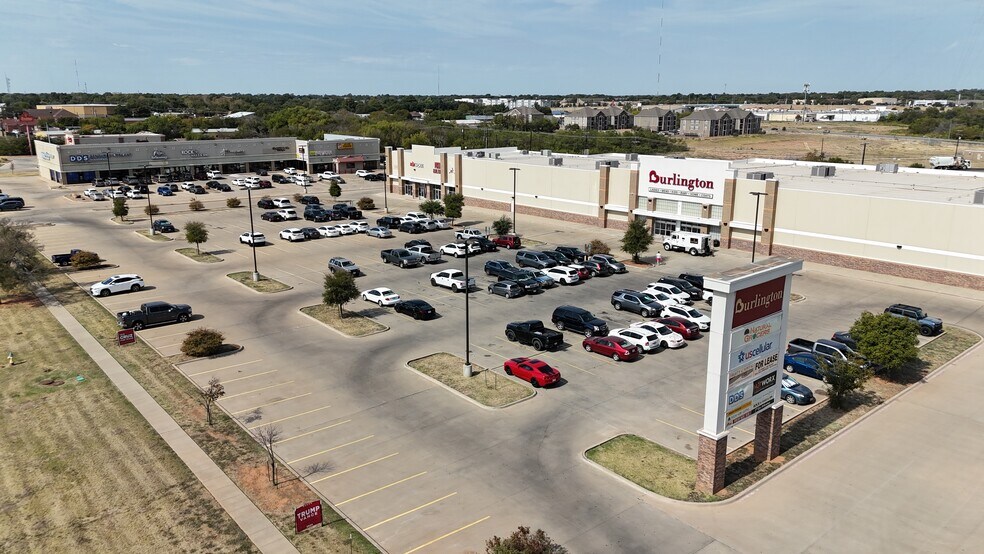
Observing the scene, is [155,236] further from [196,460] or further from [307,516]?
[307,516]

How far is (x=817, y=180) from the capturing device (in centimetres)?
6594

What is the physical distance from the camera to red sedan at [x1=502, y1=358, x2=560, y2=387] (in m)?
33.0

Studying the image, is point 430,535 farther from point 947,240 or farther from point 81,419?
point 947,240

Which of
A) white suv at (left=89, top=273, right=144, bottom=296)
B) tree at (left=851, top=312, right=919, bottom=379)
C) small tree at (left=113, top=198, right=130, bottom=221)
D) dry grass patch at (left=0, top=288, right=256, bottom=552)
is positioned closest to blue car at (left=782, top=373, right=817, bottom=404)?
tree at (left=851, top=312, right=919, bottom=379)

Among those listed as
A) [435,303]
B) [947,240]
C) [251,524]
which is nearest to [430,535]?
[251,524]

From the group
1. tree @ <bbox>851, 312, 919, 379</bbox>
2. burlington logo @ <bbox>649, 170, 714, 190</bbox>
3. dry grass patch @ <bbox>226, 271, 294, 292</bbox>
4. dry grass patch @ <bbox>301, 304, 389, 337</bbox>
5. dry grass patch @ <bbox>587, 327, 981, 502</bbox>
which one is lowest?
dry grass patch @ <bbox>587, 327, 981, 502</bbox>

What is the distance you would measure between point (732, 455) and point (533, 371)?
1030cm

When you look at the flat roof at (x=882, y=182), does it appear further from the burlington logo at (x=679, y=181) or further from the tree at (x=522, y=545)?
the tree at (x=522, y=545)

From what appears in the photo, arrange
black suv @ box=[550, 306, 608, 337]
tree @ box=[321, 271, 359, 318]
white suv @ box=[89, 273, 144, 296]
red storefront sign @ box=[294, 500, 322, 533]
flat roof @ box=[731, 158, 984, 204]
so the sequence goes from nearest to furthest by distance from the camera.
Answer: red storefront sign @ box=[294, 500, 322, 533], black suv @ box=[550, 306, 608, 337], tree @ box=[321, 271, 359, 318], white suv @ box=[89, 273, 144, 296], flat roof @ box=[731, 158, 984, 204]

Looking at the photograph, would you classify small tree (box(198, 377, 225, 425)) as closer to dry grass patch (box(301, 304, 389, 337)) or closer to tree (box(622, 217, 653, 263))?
dry grass patch (box(301, 304, 389, 337))

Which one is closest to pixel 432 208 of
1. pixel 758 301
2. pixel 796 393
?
pixel 796 393

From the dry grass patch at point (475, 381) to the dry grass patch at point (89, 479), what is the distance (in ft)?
41.9

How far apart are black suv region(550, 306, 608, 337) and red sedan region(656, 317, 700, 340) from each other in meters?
3.84

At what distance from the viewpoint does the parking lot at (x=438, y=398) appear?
906 inches
